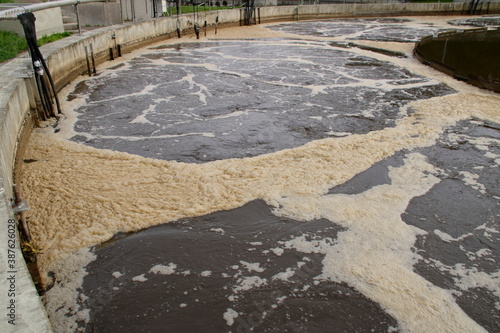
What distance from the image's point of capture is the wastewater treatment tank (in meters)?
11.8

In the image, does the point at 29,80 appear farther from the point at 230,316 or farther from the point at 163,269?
the point at 230,316

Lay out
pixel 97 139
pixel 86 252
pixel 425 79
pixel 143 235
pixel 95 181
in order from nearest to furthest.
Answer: pixel 86 252, pixel 143 235, pixel 95 181, pixel 97 139, pixel 425 79

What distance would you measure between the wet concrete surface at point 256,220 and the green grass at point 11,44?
1491 mm

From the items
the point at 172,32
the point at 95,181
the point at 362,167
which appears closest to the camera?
the point at 95,181

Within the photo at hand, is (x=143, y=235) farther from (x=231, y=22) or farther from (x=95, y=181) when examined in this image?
(x=231, y=22)

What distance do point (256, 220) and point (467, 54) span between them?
1508cm

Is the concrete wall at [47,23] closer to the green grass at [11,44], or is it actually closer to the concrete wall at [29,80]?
the green grass at [11,44]

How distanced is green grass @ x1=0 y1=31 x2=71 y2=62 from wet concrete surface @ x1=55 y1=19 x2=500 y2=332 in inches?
58.7

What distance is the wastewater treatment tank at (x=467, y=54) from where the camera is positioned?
466 inches

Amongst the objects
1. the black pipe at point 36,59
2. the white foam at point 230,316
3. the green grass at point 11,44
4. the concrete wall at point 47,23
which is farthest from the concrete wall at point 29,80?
the white foam at point 230,316

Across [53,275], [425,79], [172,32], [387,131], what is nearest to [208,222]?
[53,275]

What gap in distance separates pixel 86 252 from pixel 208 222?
1322mm

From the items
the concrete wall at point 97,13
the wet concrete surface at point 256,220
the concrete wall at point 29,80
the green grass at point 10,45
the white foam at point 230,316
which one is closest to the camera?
the concrete wall at point 29,80

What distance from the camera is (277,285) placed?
3941mm
